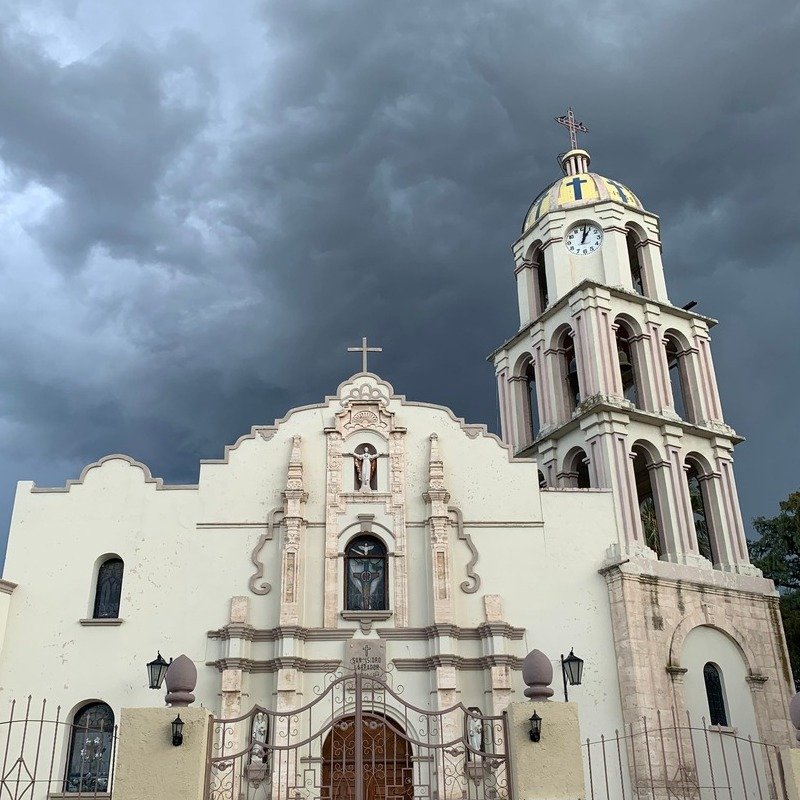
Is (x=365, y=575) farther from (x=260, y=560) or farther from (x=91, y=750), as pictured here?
(x=91, y=750)

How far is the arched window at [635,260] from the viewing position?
1135 inches

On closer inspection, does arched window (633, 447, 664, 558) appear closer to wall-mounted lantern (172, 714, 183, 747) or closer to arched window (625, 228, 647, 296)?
arched window (625, 228, 647, 296)

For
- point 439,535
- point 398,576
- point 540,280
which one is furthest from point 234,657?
point 540,280

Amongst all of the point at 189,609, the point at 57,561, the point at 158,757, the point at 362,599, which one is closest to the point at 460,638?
the point at 362,599

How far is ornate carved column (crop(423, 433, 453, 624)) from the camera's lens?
69.5 ft

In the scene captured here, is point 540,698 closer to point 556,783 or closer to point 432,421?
point 556,783

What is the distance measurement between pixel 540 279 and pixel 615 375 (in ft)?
A: 21.4

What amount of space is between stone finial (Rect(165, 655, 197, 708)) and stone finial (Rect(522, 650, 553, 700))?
413cm

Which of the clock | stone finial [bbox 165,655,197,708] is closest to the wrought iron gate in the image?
stone finial [bbox 165,655,197,708]

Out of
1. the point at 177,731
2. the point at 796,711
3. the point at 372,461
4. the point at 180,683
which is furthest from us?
the point at 372,461

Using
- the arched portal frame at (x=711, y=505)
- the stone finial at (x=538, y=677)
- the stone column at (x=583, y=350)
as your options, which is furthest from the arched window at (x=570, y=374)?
the stone finial at (x=538, y=677)

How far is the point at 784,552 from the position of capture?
33.1 meters

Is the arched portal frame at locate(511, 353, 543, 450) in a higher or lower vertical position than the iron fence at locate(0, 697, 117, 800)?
higher

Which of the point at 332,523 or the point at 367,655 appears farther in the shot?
the point at 332,523
